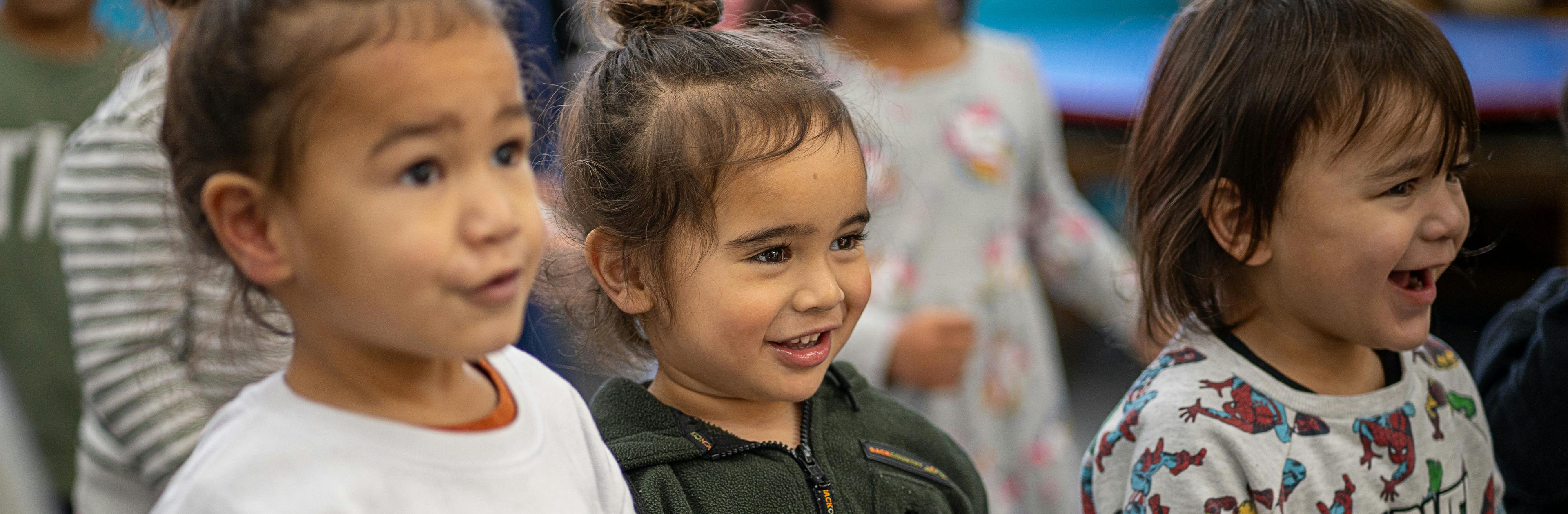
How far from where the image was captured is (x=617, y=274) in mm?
1130

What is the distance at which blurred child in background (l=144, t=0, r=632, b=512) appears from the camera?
743 millimetres

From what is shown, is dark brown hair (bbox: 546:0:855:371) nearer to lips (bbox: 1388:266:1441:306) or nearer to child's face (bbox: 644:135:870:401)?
child's face (bbox: 644:135:870:401)

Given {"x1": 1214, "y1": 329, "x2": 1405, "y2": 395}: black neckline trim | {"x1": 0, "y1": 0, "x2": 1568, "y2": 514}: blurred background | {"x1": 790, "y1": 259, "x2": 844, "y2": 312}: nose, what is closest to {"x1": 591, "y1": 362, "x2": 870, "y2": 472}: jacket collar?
{"x1": 790, "y1": 259, "x2": 844, "y2": 312}: nose

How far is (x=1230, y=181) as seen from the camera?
120 cm

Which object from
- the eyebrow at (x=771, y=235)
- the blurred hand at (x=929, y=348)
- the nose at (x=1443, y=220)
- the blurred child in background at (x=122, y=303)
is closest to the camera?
the eyebrow at (x=771, y=235)

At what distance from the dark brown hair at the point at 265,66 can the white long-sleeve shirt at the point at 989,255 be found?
1238 millimetres

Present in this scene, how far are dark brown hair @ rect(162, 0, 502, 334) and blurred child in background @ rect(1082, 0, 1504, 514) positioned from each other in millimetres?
770

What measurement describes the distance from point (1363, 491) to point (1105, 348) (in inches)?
103

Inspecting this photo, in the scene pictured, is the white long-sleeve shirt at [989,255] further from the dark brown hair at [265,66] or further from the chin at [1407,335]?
the dark brown hair at [265,66]

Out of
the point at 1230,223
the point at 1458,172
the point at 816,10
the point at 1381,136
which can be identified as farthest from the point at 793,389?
the point at 816,10

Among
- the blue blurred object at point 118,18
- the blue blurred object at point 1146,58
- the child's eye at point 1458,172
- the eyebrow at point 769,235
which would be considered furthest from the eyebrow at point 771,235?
the blue blurred object at point 1146,58

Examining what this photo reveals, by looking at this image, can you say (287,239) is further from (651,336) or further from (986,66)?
(986,66)

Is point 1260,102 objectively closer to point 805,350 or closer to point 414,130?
point 805,350

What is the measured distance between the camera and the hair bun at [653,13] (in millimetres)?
1180
